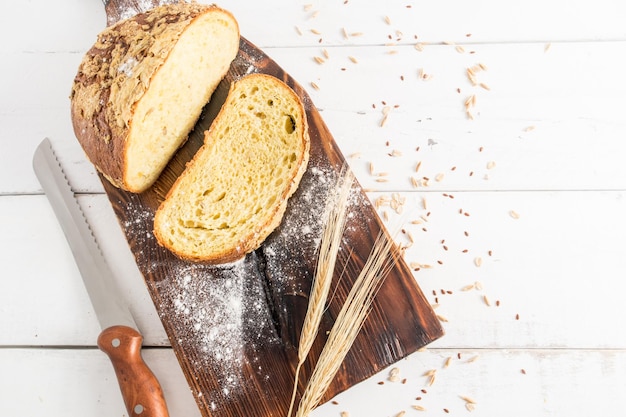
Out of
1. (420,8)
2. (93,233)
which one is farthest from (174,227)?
(420,8)

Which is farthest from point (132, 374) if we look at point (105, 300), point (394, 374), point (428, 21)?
point (428, 21)

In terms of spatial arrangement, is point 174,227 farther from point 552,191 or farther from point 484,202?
point 552,191

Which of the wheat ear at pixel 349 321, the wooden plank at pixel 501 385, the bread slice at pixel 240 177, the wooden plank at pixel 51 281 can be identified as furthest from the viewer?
the wooden plank at pixel 51 281

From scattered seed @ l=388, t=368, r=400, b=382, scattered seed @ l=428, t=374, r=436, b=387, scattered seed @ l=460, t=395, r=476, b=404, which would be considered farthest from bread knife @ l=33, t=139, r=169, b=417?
scattered seed @ l=460, t=395, r=476, b=404

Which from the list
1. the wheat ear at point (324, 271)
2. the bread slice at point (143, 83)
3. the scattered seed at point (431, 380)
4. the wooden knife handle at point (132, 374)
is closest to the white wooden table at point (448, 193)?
the scattered seed at point (431, 380)

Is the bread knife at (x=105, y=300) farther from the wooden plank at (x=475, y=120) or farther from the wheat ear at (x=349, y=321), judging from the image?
the wheat ear at (x=349, y=321)
